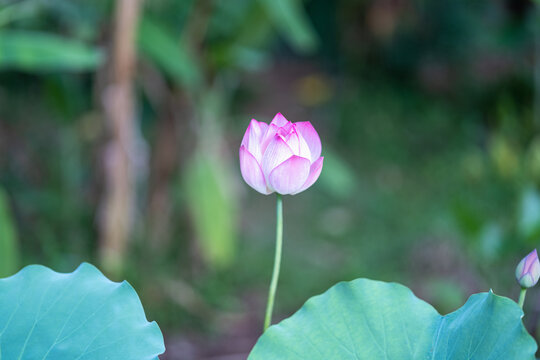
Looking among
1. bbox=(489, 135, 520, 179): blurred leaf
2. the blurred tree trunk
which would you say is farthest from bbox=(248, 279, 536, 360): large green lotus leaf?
bbox=(489, 135, 520, 179): blurred leaf

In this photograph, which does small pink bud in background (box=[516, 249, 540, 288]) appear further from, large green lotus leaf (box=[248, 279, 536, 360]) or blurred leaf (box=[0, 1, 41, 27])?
blurred leaf (box=[0, 1, 41, 27])

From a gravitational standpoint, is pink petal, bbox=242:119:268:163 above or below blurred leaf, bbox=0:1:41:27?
below

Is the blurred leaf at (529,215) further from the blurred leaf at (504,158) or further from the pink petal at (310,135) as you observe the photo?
the blurred leaf at (504,158)

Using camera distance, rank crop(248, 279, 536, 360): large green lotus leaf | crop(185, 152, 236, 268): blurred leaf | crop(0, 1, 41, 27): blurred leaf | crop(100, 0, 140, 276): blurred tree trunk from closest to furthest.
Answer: crop(248, 279, 536, 360): large green lotus leaf < crop(0, 1, 41, 27): blurred leaf < crop(100, 0, 140, 276): blurred tree trunk < crop(185, 152, 236, 268): blurred leaf

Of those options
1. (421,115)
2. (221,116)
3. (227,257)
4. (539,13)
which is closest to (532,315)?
(227,257)

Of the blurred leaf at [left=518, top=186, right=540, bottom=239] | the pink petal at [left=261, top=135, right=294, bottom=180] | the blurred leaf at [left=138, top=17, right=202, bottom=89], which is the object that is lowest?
the blurred leaf at [left=518, top=186, right=540, bottom=239]

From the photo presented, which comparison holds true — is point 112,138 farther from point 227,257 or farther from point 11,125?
point 11,125

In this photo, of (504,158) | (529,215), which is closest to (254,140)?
(529,215)
